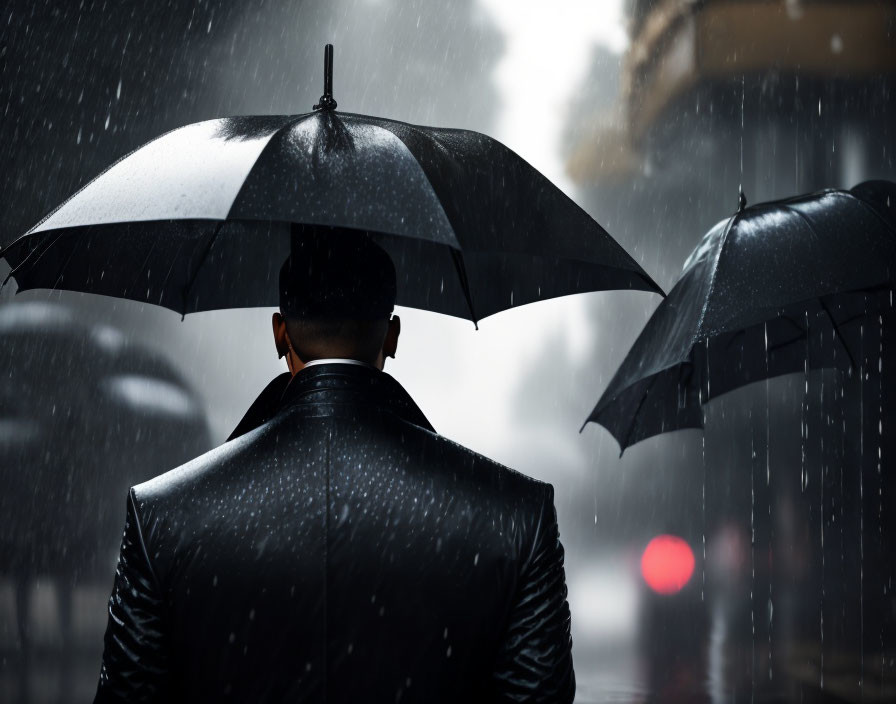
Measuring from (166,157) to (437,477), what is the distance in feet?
2.45

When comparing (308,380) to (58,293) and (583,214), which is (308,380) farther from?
(58,293)

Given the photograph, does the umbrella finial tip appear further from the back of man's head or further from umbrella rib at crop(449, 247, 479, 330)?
umbrella rib at crop(449, 247, 479, 330)

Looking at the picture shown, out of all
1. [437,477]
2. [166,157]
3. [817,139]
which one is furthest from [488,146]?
[817,139]

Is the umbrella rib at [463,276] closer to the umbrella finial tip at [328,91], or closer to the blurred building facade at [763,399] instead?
the umbrella finial tip at [328,91]

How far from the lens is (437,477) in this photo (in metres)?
1.39

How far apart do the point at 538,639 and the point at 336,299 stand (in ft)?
1.82

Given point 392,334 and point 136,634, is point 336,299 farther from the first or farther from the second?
point 136,634

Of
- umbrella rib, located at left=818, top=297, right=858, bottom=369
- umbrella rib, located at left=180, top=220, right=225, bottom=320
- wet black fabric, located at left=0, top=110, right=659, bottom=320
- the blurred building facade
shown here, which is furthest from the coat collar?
the blurred building facade

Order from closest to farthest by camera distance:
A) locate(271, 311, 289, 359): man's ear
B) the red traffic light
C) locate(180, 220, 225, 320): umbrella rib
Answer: locate(271, 311, 289, 359): man's ear, locate(180, 220, 225, 320): umbrella rib, the red traffic light

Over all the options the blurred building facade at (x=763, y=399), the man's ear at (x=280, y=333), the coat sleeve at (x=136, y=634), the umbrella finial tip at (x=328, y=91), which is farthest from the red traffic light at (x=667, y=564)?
the coat sleeve at (x=136, y=634)

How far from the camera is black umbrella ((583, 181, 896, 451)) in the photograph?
2.91 metres

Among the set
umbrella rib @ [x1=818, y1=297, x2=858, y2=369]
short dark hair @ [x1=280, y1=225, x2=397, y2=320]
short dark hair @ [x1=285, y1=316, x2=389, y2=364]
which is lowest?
short dark hair @ [x1=285, y1=316, x2=389, y2=364]

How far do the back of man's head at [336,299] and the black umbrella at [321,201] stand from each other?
2.5 inches

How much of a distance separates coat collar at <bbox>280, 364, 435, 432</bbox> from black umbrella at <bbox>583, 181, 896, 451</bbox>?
1567 mm
